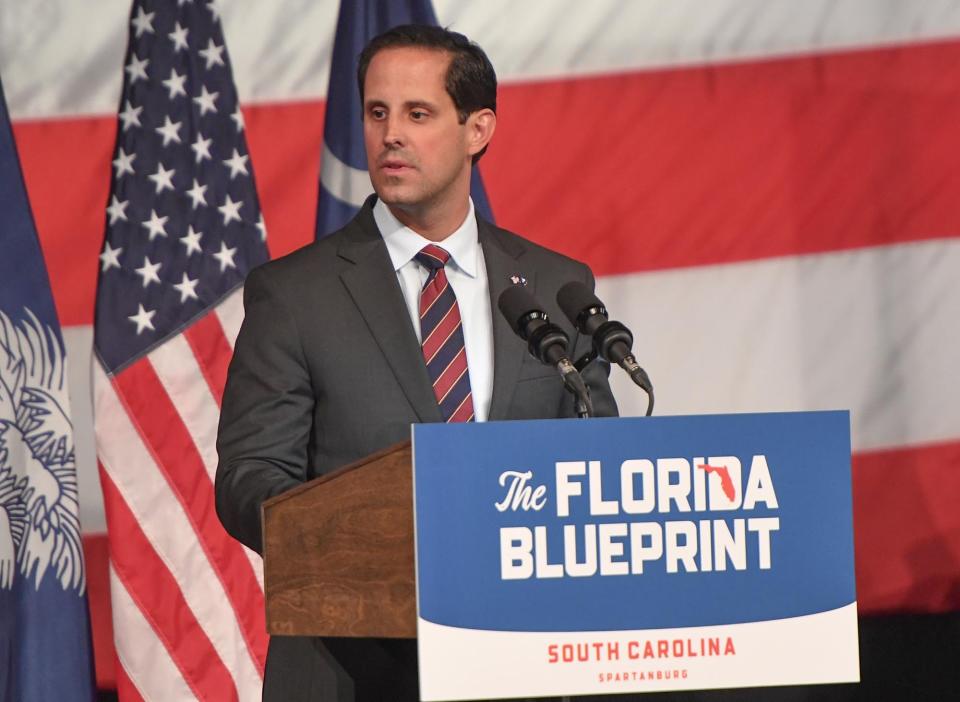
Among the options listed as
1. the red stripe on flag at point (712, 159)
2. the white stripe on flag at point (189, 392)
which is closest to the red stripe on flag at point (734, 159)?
the red stripe on flag at point (712, 159)

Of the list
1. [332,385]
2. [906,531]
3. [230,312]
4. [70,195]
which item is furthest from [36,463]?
[906,531]

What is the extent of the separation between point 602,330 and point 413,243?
0.57 m

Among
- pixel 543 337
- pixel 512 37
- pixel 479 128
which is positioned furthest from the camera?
pixel 512 37

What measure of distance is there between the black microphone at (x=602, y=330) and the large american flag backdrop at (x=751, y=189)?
5.60 feet

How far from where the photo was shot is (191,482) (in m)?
3.19

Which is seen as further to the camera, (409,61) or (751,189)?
(751,189)

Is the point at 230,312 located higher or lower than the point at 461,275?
higher

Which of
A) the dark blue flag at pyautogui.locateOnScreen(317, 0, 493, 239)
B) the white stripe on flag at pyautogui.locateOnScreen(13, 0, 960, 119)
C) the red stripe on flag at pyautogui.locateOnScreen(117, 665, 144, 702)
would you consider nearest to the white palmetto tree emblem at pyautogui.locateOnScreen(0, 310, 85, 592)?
the red stripe on flag at pyautogui.locateOnScreen(117, 665, 144, 702)

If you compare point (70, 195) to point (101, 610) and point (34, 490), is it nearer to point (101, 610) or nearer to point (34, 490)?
point (34, 490)

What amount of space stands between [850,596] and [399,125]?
99 cm

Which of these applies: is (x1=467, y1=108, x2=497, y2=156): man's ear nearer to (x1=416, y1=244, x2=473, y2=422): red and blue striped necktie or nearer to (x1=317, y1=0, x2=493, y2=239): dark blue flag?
(x1=416, y1=244, x2=473, y2=422): red and blue striped necktie

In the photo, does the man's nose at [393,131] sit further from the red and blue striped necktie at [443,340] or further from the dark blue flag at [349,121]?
the dark blue flag at [349,121]

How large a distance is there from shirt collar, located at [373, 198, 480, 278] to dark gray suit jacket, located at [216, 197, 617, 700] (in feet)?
0.08

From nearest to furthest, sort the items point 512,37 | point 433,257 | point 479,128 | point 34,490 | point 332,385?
1. point 332,385
2. point 433,257
3. point 479,128
4. point 34,490
5. point 512,37
